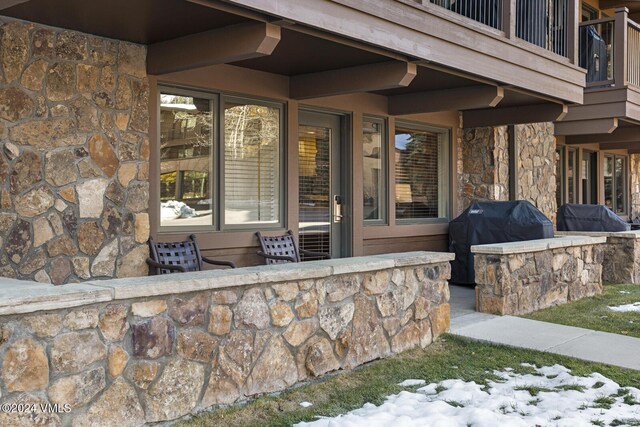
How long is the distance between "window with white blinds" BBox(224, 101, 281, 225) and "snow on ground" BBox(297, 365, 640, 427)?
3.10m

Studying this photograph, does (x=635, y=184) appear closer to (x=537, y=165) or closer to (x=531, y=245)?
(x=537, y=165)

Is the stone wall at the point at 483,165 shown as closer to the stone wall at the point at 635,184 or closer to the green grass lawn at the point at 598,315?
the green grass lawn at the point at 598,315

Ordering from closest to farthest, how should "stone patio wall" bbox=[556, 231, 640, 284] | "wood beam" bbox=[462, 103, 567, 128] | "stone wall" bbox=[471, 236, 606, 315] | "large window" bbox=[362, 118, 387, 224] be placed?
1. "stone wall" bbox=[471, 236, 606, 315]
2. "large window" bbox=[362, 118, 387, 224]
3. "wood beam" bbox=[462, 103, 567, 128]
4. "stone patio wall" bbox=[556, 231, 640, 284]

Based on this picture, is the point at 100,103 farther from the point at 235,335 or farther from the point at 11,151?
the point at 235,335

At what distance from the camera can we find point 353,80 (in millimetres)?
6359

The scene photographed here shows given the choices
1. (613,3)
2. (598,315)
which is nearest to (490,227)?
(598,315)

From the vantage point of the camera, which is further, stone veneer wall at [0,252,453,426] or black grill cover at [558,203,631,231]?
black grill cover at [558,203,631,231]

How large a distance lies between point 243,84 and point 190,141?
834mm

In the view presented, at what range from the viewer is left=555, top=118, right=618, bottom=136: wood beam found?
9906mm

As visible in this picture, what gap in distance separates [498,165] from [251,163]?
4196mm

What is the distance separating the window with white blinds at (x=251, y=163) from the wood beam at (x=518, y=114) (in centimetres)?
350

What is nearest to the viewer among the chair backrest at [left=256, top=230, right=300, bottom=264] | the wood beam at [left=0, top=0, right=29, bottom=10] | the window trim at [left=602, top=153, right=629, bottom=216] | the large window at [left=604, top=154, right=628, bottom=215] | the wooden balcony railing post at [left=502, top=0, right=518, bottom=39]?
the wood beam at [left=0, top=0, right=29, bottom=10]

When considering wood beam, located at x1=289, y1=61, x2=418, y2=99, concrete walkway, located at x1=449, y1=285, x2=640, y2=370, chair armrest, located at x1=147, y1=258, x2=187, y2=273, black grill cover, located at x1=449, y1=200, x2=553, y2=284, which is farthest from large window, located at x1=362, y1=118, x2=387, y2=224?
chair armrest, located at x1=147, y1=258, x2=187, y2=273

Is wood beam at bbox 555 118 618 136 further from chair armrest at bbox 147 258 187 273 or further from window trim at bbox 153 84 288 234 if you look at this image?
chair armrest at bbox 147 258 187 273
